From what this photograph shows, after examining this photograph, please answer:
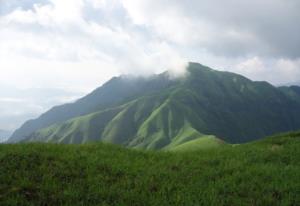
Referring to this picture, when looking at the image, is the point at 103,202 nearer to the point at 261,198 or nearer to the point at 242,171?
the point at 261,198

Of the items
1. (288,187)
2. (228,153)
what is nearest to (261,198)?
(288,187)

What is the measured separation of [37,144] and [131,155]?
184 inches

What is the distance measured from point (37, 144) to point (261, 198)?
11117mm

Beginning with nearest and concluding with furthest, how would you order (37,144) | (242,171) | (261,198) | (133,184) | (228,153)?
(261,198), (133,184), (242,171), (37,144), (228,153)

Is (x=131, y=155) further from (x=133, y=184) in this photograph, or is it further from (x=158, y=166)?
(x=133, y=184)

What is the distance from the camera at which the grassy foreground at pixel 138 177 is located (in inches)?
526

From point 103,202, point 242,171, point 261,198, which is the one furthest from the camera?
point 242,171

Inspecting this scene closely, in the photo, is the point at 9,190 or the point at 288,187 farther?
the point at 288,187

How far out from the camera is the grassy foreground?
43.8 ft

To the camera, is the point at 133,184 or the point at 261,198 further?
the point at 133,184

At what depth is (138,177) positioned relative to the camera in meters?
15.9

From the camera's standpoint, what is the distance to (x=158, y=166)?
18031 mm

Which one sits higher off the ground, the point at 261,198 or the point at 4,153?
the point at 4,153

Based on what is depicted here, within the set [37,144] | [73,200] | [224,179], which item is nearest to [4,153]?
[37,144]
